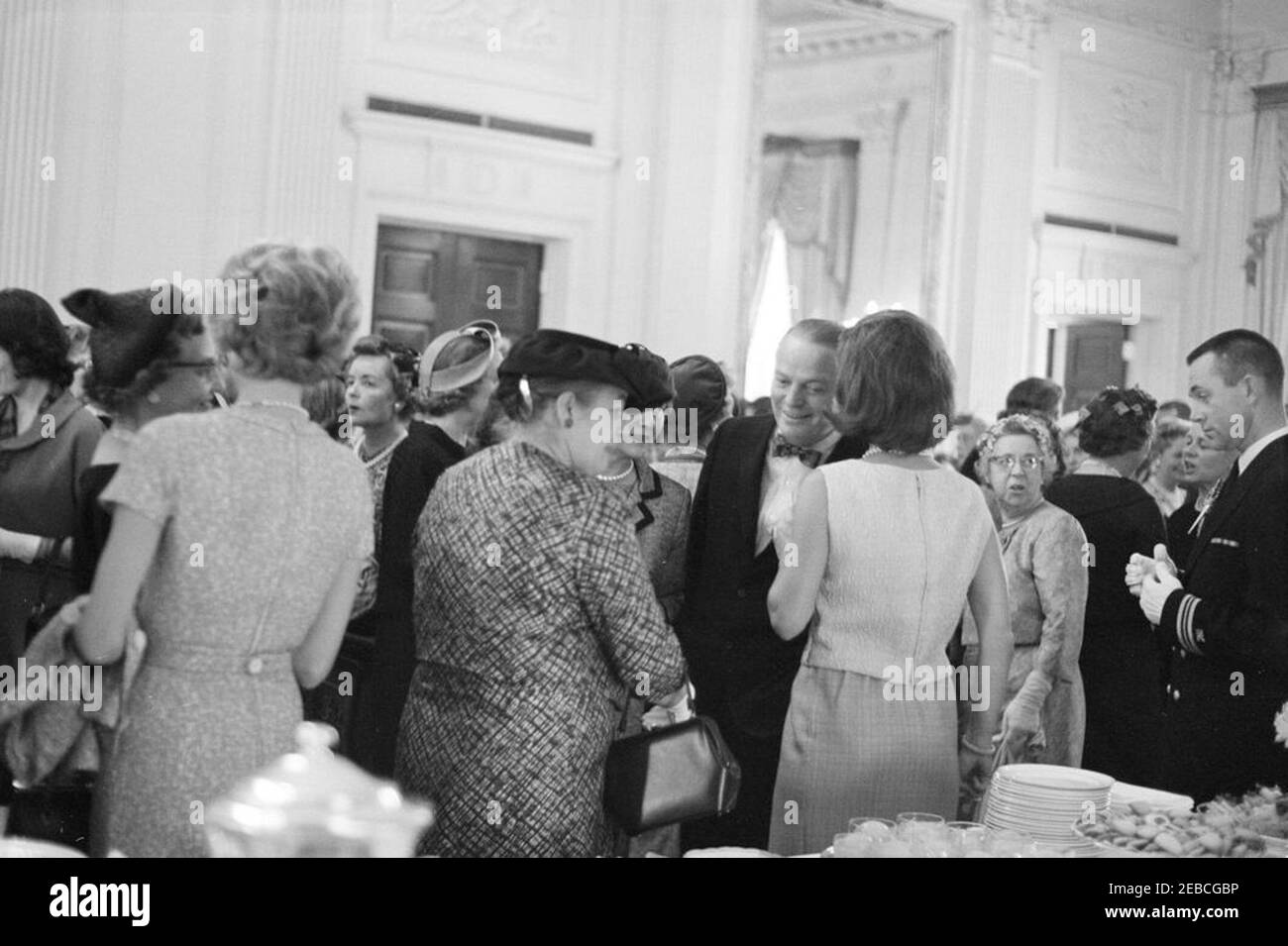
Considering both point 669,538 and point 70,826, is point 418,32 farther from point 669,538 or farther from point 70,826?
point 70,826

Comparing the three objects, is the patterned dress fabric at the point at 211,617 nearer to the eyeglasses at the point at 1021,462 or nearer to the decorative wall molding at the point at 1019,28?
the eyeglasses at the point at 1021,462

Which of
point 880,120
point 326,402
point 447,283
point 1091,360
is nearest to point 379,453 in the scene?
Answer: point 326,402

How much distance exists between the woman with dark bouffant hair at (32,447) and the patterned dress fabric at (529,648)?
4.22 feet

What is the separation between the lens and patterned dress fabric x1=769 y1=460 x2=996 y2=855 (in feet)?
9.30

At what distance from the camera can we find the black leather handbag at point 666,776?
8.13 ft

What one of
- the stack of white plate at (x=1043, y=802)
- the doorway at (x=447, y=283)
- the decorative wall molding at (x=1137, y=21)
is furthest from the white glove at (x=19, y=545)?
the decorative wall molding at (x=1137, y=21)

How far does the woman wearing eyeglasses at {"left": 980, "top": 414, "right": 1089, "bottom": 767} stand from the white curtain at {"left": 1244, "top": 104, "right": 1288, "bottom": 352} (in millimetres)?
9240

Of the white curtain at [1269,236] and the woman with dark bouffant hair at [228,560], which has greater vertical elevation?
the white curtain at [1269,236]

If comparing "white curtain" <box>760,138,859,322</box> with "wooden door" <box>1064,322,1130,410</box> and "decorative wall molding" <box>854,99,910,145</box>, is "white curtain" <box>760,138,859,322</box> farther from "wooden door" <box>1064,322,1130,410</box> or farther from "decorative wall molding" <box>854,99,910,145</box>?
"wooden door" <box>1064,322,1130,410</box>

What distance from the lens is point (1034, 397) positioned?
21.4ft

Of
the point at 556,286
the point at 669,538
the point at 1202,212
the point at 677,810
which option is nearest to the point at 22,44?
the point at 556,286
